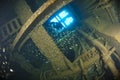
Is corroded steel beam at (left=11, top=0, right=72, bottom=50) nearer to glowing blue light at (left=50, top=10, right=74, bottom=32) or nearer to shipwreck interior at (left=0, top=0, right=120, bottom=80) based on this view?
shipwreck interior at (left=0, top=0, right=120, bottom=80)

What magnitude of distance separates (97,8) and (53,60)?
1233 mm

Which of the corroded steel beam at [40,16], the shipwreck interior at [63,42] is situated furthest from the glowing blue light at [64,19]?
the corroded steel beam at [40,16]

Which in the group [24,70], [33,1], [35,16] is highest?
[33,1]

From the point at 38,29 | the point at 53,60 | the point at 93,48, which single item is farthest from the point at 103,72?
the point at 38,29

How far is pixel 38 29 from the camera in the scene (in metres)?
3.39

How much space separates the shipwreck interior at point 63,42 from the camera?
332 cm

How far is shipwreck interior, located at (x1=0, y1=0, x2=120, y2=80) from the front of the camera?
332cm

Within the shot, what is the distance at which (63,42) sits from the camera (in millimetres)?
3494

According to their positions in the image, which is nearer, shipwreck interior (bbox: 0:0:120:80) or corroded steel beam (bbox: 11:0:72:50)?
corroded steel beam (bbox: 11:0:72:50)

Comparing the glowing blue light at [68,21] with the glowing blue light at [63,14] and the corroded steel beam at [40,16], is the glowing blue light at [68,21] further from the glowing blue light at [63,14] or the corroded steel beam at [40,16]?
the corroded steel beam at [40,16]

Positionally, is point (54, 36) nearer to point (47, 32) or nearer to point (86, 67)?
point (47, 32)

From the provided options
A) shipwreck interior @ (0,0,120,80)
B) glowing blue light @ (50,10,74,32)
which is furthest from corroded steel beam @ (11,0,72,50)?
glowing blue light @ (50,10,74,32)

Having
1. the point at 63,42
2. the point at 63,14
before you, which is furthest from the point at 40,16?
the point at 63,42

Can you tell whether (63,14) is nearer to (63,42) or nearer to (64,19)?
(64,19)
